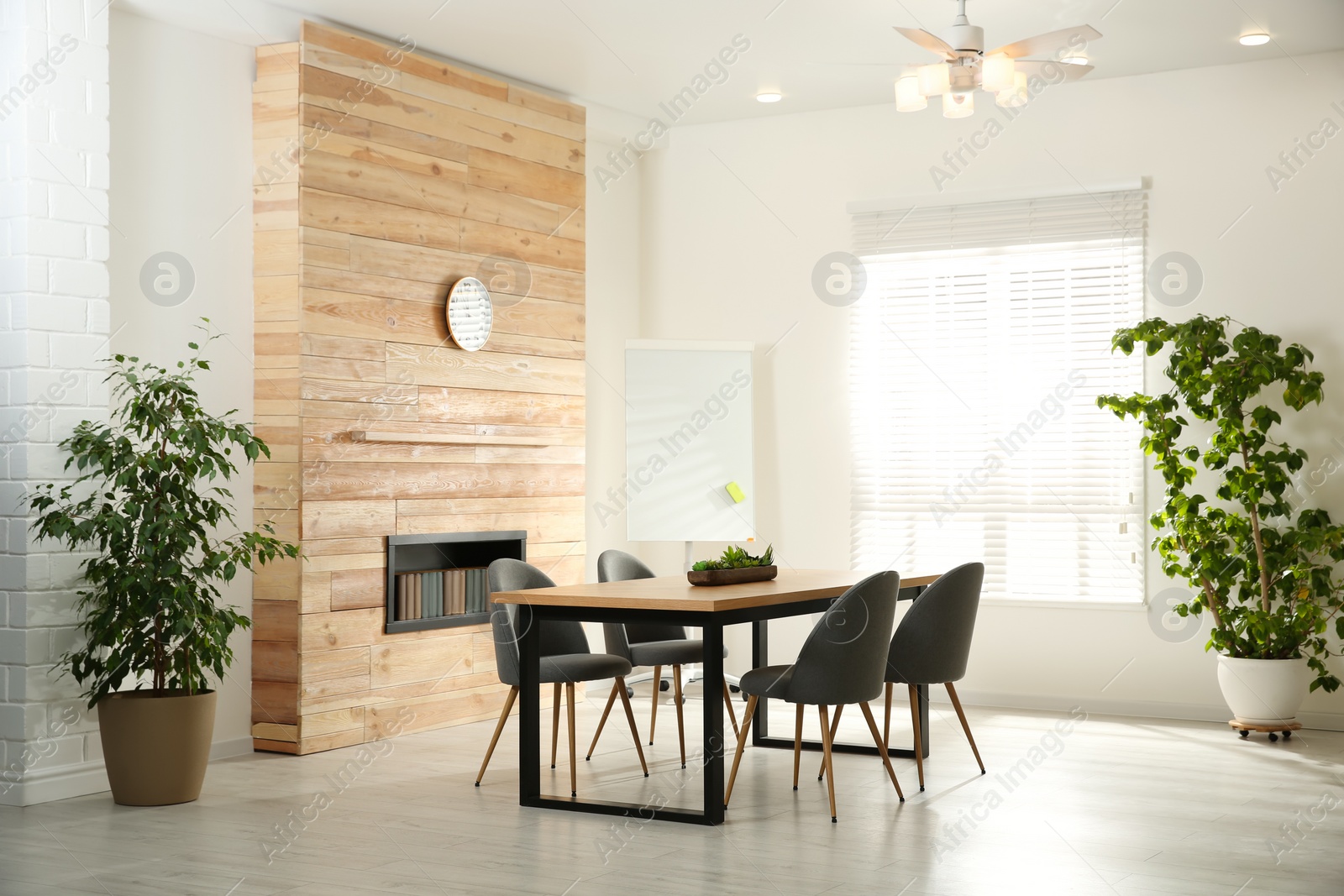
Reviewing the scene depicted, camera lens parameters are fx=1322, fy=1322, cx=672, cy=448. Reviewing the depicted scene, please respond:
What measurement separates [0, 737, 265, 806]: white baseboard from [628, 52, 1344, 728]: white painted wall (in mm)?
3467

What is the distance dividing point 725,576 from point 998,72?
207 centimetres

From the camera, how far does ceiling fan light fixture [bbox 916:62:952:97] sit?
15.7 ft

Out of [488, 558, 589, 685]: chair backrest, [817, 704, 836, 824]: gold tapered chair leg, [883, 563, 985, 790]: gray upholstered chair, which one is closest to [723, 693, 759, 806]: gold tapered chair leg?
[817, 704, 836, 824]: gold tapered chair leg

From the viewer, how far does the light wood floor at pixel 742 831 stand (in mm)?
3619

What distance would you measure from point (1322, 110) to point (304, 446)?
4.94m

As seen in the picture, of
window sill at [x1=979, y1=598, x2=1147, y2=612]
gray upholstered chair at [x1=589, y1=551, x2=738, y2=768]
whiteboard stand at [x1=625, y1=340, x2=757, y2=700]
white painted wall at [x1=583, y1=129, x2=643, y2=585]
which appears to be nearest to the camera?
gray upholstered chair at [x1=589, y1=551, x2=738, y2=768]

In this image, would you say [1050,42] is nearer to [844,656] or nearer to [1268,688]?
[844,656]

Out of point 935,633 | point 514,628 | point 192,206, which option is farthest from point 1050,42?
point 192,206

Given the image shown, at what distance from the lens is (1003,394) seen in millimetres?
6910

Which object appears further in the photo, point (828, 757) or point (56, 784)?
point (56, 784)

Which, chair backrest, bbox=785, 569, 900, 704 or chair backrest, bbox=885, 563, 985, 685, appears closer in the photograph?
chair backrest, bbox=785, 569, 900, 704

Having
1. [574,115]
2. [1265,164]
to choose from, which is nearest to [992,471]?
[1265,164]

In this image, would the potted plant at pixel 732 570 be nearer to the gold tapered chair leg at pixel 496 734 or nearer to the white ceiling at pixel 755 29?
Result: the gold tapered chair leg at pixel 496 734

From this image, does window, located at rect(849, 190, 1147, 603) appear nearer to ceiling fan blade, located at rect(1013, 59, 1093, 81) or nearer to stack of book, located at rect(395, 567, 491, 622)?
ceiling fan blade, located at rect(1013, 59, 1093, 81)
